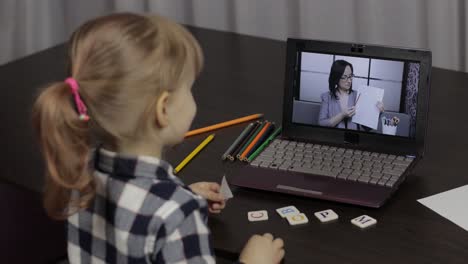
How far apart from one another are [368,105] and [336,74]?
0.08m

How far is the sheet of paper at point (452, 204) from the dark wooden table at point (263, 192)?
0.01 m

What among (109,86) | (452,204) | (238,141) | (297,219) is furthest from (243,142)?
A: (109,86)

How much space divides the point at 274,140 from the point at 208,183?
9.0 inches

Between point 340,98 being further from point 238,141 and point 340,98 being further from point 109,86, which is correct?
point 109,86

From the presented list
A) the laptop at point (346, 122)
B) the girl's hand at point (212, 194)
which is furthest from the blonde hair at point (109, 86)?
the laptop at point (346, 122)

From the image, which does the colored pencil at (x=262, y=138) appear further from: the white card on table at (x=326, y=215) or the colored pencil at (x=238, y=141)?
the white card on table at (x=326, y=215)

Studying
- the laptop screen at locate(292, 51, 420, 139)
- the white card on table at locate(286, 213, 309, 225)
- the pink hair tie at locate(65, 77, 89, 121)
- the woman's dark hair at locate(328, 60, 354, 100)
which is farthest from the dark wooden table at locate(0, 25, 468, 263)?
Result: the pink hair tie at locate(65, 77, 89, 121)

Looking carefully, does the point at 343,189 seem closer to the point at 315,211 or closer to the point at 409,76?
the point at 315,211

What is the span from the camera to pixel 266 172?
60.1 inches

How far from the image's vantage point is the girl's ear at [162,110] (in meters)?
1.14

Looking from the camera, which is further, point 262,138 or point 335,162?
point 262,138

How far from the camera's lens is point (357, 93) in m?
1.54

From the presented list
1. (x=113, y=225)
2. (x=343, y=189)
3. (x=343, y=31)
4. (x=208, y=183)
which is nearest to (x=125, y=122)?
(x=113, y=225)

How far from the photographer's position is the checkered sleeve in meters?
1.16
